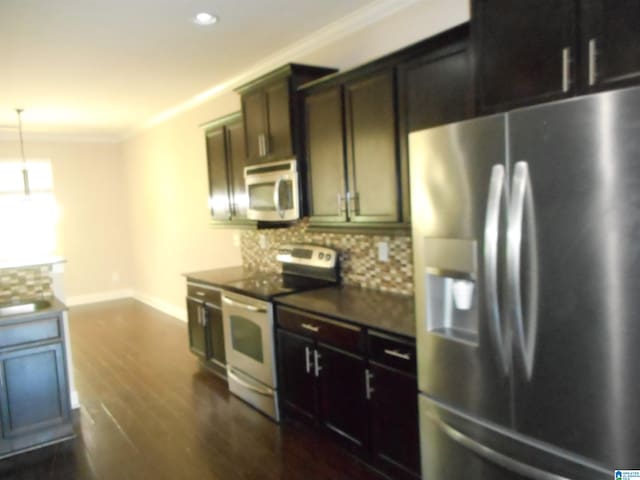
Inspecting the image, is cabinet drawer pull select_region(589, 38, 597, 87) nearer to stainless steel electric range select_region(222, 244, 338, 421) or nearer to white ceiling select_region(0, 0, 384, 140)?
white ceiling select_region(0, 0, 384, 140)

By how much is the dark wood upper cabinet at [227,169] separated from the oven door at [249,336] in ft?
2.61

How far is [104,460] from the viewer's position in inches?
→ 115

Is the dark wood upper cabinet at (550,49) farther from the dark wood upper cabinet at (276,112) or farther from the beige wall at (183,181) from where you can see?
the dark wood upper cabinet at (276,112)

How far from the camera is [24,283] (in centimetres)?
356

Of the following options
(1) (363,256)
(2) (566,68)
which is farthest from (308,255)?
(2) (566,68)

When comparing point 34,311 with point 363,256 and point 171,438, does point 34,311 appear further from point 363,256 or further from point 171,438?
point 363,256

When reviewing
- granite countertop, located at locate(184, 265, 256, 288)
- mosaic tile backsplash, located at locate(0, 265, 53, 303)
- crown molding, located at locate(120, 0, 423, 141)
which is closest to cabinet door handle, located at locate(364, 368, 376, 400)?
granite countertop, located at locate(184, 265, 256, 288)

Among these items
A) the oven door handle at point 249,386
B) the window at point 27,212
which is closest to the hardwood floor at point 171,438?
the oven door handle at point 249,386

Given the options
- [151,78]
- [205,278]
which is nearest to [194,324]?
[205,278]

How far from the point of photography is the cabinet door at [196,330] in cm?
420

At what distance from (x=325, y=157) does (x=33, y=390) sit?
98.5 inches

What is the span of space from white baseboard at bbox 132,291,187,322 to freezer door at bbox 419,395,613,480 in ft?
15.6

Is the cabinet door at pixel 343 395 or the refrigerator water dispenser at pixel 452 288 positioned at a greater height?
the refrigerator water dispenser at pixel 452 288

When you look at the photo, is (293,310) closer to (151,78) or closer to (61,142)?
(151,78)
